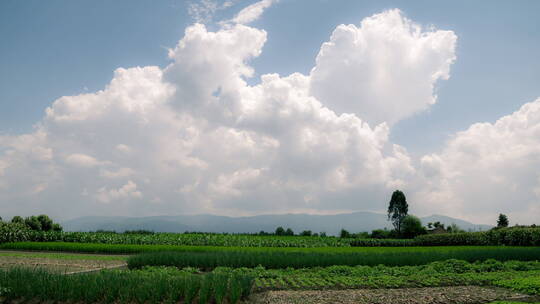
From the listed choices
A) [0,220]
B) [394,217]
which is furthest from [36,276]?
[394,217]

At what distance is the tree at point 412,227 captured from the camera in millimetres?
69562

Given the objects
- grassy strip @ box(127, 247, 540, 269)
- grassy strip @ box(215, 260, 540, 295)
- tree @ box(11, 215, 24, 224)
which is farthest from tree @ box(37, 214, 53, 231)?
grassy strip @ box(215, 260, 540, 295)

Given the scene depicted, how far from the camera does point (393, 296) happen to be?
12.9 meters

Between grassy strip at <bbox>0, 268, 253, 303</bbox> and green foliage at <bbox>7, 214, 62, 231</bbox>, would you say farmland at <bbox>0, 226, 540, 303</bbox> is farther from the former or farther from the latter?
green foliage at <bbox>7, 214, 62, 231</bbox>

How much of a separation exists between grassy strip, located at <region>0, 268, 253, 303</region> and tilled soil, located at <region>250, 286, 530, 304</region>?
1026mm

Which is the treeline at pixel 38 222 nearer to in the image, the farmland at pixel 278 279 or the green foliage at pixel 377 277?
the farmland at pixel 278 279

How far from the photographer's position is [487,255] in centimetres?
2405

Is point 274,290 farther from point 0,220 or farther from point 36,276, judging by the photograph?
point 0,220

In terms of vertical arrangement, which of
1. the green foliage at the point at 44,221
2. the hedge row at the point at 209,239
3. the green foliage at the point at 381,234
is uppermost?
the green foliage at the point at 44,221

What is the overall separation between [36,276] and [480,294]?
14438 millimetres

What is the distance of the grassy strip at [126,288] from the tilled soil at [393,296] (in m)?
1.03

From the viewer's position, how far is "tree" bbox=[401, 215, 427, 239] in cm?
6956

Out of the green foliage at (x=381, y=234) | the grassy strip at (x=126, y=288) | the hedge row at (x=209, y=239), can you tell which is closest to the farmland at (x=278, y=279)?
the grassy strip at (x=126, y=288)

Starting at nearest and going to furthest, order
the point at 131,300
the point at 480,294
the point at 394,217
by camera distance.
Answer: the point at 131,300
the point at 480,294
the point at 394,217
